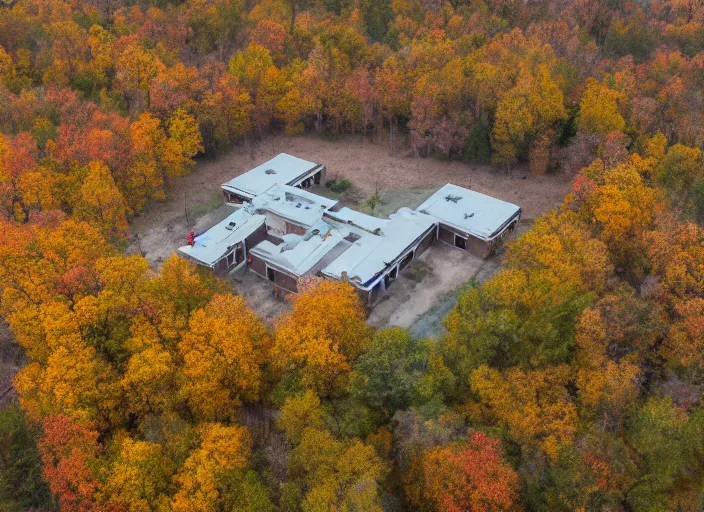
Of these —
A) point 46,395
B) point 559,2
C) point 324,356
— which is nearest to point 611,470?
point 324,356

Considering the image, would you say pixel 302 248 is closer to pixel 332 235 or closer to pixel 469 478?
pixel 332 235

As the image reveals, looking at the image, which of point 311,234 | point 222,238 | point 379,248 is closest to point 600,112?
point 379,248

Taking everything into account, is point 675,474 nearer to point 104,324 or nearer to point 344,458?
point 344,458

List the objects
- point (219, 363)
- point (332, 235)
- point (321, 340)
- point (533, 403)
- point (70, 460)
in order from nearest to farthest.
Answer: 1. point (70, 460)
2. point (533, 403)
3. point (219, 363)
4. point (321, 340)
5. point (332, 235)

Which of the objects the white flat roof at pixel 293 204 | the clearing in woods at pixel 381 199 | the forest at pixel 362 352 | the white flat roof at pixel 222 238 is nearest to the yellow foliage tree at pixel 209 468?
the forest at pixel 362 352

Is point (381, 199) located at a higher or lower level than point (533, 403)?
lower
